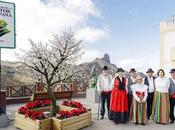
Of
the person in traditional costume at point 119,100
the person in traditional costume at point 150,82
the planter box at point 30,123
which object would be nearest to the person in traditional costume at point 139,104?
the person in traditional costume at point 119,100

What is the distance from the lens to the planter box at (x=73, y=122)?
8.13 m

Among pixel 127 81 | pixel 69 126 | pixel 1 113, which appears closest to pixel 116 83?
pixel 127 81

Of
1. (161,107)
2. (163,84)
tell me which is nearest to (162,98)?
(161,107)

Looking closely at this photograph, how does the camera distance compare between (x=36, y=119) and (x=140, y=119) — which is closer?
(x=36, y=119)

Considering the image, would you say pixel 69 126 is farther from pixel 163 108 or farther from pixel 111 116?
pixel 163 108

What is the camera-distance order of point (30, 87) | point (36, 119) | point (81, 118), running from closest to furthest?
point (36, 119) → point (81, 118) → point (30, 87)

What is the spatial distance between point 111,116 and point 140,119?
2.84 feet

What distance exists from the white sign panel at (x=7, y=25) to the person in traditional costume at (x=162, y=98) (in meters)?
4.53

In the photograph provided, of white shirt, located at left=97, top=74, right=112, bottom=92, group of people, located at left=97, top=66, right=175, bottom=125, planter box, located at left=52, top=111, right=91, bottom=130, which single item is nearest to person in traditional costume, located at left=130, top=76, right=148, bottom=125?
group of people, located at left=97, top=66, right=175, bottom=125

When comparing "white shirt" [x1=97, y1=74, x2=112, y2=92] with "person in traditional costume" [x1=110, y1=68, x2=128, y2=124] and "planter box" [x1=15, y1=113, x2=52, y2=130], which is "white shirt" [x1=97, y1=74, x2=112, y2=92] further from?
"planter box" [x1=15, y1=113, x2=52, y2=130]

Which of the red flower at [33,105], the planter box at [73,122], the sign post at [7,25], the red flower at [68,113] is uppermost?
the sign post at [7,25]

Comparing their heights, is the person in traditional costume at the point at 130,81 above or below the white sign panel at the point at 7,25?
below

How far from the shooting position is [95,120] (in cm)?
987

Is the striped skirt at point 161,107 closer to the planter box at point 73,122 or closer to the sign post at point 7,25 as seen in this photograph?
the planter box at point 73,122
